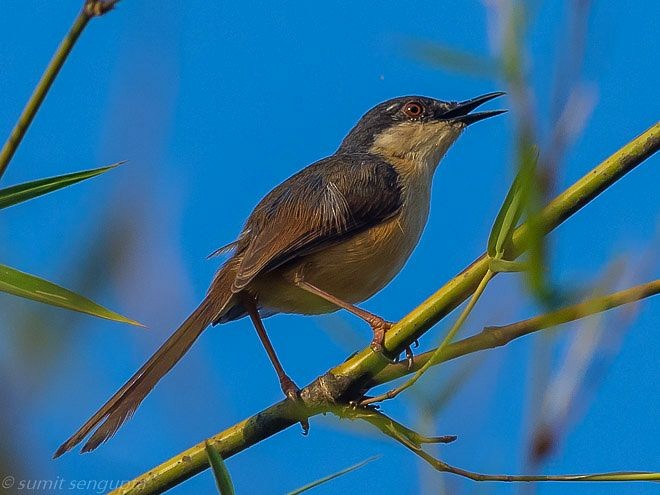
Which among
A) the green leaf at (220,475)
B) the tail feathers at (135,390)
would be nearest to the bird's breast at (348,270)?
the tail feathers at (135,390)

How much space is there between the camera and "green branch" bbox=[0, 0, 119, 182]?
1394 millimetres

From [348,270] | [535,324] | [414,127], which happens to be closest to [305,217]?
[348,270]

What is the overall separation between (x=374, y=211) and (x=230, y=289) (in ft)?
3.23

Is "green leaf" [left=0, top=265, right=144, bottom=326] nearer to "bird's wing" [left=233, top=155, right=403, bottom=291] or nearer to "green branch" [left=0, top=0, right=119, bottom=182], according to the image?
"green branch" [left=0, top=0, right=119, bottom=182]

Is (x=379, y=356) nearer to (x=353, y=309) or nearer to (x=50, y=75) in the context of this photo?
(x=50, y=75)

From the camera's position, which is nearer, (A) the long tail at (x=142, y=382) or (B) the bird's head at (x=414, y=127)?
(A) the long tail at (x=142, y=382)

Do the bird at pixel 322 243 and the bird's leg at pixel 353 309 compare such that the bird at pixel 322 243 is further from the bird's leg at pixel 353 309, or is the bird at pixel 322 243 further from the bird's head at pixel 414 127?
the bird's head at pixel 414 127

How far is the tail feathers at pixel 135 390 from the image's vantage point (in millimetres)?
3119

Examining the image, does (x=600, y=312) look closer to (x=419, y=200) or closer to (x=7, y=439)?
(x=7, y=439)

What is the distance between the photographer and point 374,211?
5.23m

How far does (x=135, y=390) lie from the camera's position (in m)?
3.50

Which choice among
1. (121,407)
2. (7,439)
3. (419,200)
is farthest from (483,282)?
(419,200)

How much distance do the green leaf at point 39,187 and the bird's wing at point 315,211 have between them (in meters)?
2.55

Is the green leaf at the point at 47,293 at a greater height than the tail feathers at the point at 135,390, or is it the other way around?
the tail feathers at the point at 135,390
